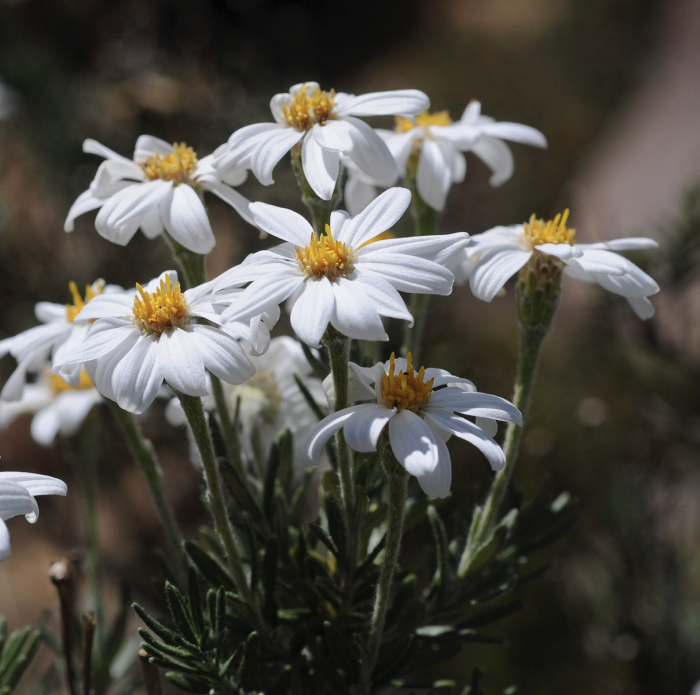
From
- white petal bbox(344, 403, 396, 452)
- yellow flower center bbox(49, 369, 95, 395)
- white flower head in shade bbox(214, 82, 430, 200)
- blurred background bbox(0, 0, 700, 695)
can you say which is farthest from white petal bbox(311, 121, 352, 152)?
yellow flower center bbox(49, 369, 95, 395)

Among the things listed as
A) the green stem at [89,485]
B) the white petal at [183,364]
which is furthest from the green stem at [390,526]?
the green stem at [89,485]

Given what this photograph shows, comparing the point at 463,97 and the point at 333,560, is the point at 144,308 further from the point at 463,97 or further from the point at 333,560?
the point at 463,97

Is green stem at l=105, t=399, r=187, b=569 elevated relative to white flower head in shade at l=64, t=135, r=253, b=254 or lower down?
lower down

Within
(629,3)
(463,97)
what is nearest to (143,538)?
(463,97)

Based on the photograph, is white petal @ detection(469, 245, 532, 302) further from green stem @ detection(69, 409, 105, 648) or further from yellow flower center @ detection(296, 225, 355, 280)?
green stem @ detection(69, 409, 105, 648)

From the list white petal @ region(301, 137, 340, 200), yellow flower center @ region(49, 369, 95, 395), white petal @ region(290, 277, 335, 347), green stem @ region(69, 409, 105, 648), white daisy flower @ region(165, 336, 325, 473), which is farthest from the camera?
yellow flower center @ region(49, 369, 95, 395)

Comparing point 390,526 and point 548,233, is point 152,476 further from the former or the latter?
point 548,233

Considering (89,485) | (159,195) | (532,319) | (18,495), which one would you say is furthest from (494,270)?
(89,485)
